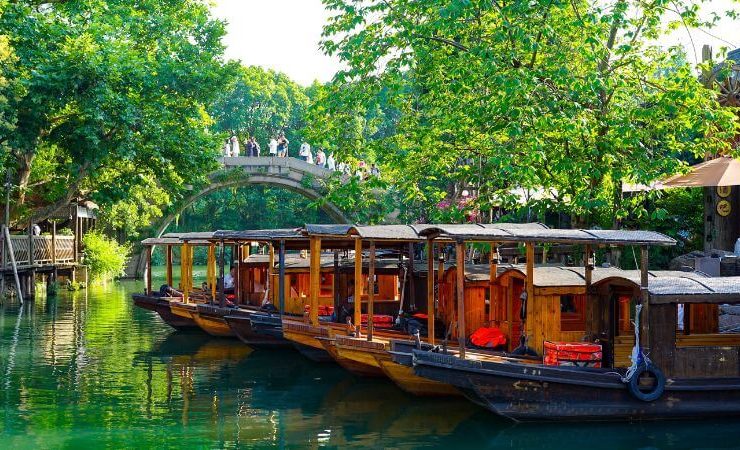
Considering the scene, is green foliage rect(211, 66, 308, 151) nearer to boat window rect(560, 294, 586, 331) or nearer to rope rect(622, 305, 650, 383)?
boat window rect(560, 294, 586, 331)

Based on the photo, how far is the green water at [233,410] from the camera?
38.1 feet

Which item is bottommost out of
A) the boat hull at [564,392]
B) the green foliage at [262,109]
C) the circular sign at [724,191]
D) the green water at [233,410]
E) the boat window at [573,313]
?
the green water at [233,410]

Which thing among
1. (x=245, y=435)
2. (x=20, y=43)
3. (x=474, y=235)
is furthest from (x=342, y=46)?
(x=20, y=43)

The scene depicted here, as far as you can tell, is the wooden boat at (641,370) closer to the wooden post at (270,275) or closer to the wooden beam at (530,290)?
the wooden beam at (530,290)

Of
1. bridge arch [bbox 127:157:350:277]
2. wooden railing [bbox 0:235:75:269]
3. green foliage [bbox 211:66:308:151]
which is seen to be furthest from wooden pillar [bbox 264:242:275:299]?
green foliage [bbox 211:66:308:151]

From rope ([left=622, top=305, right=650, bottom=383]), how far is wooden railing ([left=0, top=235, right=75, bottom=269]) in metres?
21.0

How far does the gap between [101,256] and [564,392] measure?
27814mm

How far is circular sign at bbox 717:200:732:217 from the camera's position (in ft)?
65.2

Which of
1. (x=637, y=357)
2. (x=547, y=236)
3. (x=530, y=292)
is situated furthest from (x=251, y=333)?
(x=637, y=357)

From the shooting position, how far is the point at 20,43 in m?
24.9

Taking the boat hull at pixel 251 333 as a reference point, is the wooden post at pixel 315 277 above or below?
above

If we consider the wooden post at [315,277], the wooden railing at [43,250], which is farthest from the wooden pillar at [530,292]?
the wooden railing at [43,250]

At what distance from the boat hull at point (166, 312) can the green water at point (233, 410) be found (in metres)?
2.65

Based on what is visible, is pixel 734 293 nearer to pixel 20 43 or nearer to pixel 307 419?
pixel 307 419
